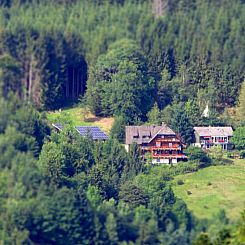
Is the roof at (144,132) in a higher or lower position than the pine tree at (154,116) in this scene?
lower

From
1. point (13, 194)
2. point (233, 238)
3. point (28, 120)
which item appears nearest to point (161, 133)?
point (28, 120)

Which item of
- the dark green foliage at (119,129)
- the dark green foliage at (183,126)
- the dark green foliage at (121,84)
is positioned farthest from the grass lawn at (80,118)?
the dark green foliage at (183,126)

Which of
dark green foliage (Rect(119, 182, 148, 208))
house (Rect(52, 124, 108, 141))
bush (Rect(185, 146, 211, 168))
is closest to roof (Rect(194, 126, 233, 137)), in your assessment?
bush (Rect(185, 146, 211, 168))

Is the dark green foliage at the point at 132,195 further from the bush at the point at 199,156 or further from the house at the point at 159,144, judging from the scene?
the house at the point at 159,144

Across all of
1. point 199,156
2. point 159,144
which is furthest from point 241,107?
point 199,156

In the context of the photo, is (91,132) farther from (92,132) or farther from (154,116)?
(154,116)

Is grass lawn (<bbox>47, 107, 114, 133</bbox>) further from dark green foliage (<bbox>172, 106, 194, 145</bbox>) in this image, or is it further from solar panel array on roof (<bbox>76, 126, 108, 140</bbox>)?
dark green foliage (<bbox>172, 106, 194, 145</bbox>)
